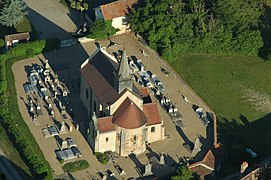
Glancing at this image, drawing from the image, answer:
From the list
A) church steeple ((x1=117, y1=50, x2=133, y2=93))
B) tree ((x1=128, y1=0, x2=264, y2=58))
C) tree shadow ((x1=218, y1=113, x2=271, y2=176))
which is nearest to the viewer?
church steeple ((x1=117, y1=50, x2=133, y2=93))

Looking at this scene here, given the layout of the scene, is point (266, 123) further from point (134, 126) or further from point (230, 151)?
point (134, 126)

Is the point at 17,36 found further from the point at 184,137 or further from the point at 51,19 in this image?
the point at 184,137

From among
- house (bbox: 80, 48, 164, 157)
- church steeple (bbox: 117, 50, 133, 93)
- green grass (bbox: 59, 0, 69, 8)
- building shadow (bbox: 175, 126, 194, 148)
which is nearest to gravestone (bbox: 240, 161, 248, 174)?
building shadow (bbox: 175, 126, 194, 148)

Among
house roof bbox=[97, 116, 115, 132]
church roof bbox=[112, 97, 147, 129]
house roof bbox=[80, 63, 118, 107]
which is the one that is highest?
house roof bbox=[80, 63, 118, 107]

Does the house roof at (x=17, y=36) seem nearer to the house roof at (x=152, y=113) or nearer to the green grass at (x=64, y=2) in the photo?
the green grass at (x=64, y=2)

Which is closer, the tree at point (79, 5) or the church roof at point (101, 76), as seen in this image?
the church roof at point (101, 76)

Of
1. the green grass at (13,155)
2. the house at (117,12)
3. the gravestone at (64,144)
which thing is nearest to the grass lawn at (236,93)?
the house at (117,12)

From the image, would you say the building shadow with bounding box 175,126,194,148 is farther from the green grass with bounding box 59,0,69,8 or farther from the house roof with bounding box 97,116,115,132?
the green grass with bounding box 59,0,69,8
